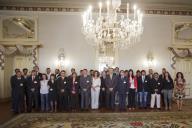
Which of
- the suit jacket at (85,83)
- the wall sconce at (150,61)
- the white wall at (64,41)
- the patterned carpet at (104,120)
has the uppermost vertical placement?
the white wall at (64,41)

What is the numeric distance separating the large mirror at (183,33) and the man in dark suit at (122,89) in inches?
162

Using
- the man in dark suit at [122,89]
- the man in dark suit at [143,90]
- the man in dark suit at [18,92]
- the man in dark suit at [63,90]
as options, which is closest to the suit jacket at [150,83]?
the man in dark suit at [143,90]

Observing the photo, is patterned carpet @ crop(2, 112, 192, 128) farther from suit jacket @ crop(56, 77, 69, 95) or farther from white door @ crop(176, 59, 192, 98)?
white door @ crop(176, 59, 192, 98)

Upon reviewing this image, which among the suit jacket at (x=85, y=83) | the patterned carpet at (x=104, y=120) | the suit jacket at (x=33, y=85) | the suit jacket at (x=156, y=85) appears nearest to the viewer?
the patterned carpet at (x=104, y=120)

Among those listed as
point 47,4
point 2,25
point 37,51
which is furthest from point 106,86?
point 2,25

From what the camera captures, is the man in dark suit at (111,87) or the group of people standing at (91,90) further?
the man in dark suit at (111,87)

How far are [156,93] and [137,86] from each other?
0.71m

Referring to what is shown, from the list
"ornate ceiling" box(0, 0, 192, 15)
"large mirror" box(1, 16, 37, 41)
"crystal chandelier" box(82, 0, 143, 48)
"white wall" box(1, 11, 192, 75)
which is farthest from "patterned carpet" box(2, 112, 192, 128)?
"ornate ceiling" box(0, 0, 192, 15)

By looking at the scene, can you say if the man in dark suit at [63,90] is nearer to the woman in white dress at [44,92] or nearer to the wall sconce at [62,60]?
the woman in white dress at [44,92]

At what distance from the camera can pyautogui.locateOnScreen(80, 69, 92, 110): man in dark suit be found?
9.42 m

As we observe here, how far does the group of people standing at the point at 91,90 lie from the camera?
9.20m

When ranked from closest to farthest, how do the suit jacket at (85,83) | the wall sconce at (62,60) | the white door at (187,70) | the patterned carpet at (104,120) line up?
the patterned carpet at (104,120) → the suit jacket at (85,83) → the wall sconce at (62,60) → the white door at (187,70)

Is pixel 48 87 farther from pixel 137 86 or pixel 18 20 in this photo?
pixel 18 20

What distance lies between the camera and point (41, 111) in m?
9.17
